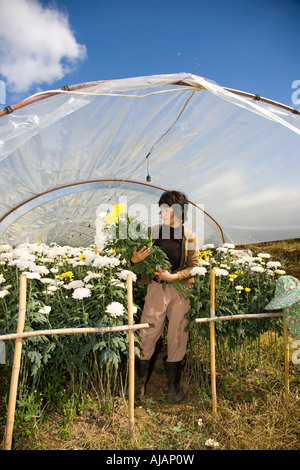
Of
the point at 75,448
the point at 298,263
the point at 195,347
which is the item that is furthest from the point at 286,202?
the point at 75,448

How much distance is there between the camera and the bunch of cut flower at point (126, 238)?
8.63 feet

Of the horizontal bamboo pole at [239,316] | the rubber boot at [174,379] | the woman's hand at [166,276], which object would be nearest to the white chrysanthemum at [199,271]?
the woman's hand at [166,276]

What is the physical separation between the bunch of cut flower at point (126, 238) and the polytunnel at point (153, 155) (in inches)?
42.7

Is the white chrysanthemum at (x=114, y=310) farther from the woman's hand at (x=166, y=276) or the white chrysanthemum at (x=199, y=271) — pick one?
the white chrysanthemum at (x=199, y=271)

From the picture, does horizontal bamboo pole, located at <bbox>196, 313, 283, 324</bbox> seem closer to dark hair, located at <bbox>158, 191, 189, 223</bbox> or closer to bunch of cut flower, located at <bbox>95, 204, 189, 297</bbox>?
bunch of cut flower, located at <bbox>95, 204, 189, 297</bbox>

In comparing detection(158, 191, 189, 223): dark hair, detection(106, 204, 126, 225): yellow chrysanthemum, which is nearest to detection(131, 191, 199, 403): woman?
detection(158, 191, 189, 223): dark hair

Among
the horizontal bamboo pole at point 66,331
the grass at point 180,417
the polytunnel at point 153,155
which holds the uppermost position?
the polytunnel at point 153,155

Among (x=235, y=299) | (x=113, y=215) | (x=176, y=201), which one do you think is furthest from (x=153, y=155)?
(x=235, y=299)

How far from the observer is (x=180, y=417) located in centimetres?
279

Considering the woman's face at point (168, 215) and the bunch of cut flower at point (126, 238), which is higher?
the woman's face at point (168, 215)

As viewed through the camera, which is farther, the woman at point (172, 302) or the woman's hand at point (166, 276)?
the woman at point (172, 302)

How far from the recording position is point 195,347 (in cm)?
339

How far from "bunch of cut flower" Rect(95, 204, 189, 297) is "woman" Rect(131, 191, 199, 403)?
28 centimetres

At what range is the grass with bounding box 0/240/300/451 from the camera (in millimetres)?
2389
